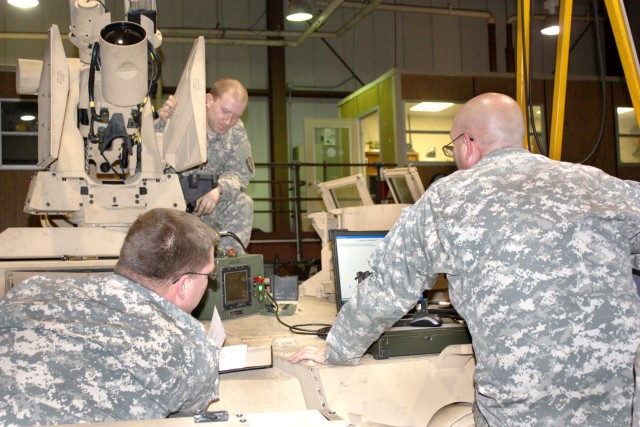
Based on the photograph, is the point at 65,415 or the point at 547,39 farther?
the point at 547,39

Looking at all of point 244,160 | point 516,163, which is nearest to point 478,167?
point 516,163

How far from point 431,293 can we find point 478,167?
1563 mm

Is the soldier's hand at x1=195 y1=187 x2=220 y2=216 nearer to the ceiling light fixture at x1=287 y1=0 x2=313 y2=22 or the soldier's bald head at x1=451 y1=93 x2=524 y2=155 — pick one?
the soldier's bald head at x1=451 y1=93 x2=524 y2=155

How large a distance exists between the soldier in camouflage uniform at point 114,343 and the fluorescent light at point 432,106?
27.0ft

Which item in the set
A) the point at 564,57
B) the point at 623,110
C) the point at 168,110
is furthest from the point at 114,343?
the point at 623,110

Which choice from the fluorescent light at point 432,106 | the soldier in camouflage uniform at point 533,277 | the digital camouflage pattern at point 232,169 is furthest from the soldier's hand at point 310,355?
the fluorescent light at point 432,106

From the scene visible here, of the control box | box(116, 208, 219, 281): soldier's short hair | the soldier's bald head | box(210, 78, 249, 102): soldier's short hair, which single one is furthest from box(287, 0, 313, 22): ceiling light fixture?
box(116, 208, 219, 281): soldier's short hair

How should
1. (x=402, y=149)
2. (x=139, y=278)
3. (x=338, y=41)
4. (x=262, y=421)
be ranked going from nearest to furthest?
(x=262, y=421)
(x=139, y=278)
(x=402, y=149)
(x=338, y=41)

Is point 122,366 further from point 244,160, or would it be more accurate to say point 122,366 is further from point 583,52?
point 583,52

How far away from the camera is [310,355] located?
2.01m

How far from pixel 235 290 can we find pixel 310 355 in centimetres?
86

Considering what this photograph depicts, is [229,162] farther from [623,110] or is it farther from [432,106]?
[623,110]

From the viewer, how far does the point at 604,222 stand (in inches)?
67.2

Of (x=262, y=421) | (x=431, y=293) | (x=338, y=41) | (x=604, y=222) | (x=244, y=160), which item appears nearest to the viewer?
(x=262, y=421)
